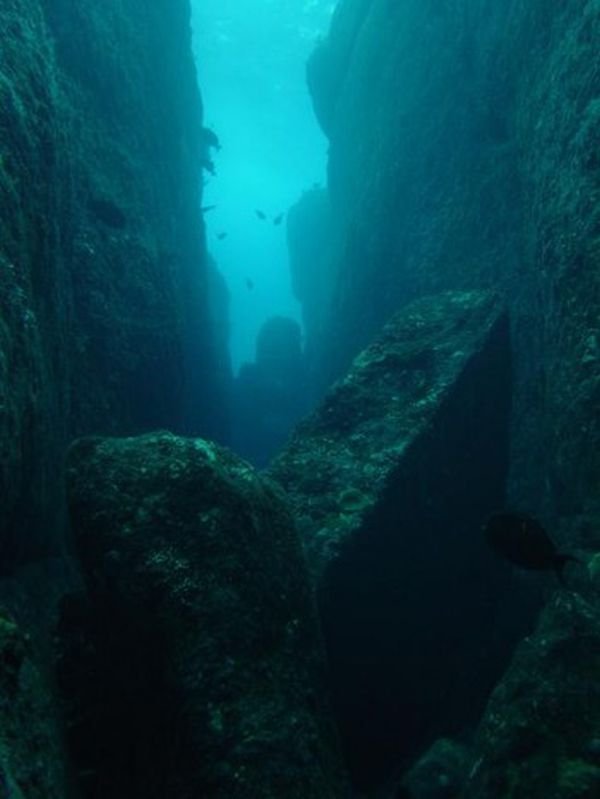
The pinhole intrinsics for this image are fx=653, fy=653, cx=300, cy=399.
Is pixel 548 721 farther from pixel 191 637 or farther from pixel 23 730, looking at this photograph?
pixel 23 730

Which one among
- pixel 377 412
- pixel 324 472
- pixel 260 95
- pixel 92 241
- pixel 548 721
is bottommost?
pixel 548 721

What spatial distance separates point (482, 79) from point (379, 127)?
4789 mm

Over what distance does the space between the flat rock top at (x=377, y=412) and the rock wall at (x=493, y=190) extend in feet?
2.89

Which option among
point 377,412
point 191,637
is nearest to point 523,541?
point 191,637

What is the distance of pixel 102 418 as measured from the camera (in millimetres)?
7953

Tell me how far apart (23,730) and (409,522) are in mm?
4253

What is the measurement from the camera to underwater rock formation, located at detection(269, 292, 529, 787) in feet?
18.2

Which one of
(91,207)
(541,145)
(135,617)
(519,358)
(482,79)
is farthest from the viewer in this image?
(482,79)

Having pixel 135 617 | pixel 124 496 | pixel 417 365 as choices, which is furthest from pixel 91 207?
pixel 135 617

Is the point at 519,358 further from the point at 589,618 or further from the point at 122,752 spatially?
the point at 122,752

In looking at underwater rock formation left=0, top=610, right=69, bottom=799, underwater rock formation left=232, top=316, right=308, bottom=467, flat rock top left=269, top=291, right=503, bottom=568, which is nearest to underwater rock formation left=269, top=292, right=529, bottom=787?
flat rock top left=269, top=291, right=503, bottom=568

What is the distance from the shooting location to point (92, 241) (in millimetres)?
8859

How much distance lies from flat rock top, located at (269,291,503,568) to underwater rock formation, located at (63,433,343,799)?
1.89 metres

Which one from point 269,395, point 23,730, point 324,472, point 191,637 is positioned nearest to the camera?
point 23,730
